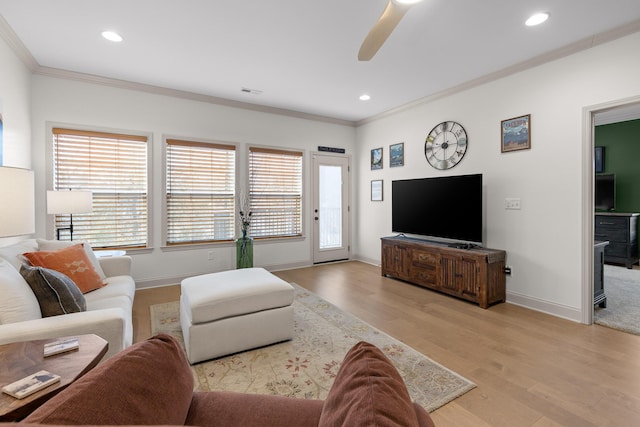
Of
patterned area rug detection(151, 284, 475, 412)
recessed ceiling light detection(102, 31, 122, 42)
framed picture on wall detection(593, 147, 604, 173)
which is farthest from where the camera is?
framed picture on wall detection(593, 147, 604, 173)

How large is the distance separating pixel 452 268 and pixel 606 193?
4.45 metres

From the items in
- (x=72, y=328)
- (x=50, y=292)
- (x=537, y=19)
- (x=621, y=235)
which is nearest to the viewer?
(x=72, y=328)

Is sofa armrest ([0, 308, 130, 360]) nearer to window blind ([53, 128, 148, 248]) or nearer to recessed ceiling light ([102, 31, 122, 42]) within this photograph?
recessed ceiling light ([102, 31, 122, 42])

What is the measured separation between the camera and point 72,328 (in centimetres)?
154

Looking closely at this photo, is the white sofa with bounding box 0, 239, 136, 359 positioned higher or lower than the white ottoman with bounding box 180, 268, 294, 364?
higher


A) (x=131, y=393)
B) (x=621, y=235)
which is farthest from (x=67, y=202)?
(x=621, y=235)

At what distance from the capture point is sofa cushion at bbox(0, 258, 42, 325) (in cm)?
Result: 153

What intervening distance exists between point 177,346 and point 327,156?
5010mm

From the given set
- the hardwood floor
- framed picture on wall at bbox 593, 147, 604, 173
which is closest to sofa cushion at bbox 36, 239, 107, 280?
the hardwood floor

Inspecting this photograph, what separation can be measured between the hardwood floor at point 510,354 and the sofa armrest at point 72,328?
1.23m

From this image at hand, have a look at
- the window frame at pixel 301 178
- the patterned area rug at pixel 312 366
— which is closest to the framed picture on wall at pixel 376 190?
the window frame at pixel 301 178

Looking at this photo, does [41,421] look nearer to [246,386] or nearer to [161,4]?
[246,386]

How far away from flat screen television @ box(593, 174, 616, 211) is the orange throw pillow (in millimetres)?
Answer: 7811

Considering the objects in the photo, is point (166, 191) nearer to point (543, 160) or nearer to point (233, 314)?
point (233, 314)
